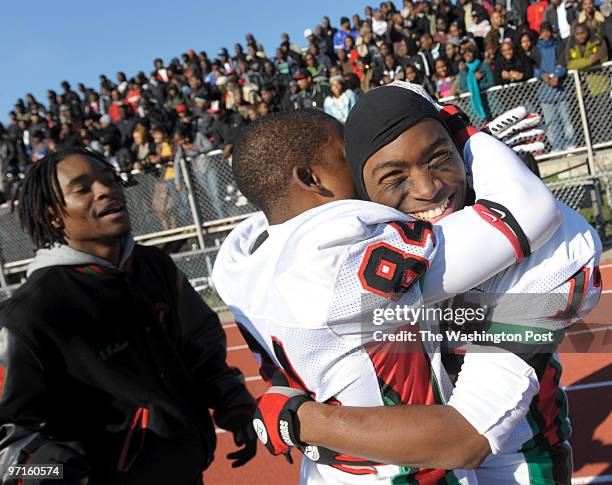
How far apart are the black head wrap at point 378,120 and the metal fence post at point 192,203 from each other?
761cm

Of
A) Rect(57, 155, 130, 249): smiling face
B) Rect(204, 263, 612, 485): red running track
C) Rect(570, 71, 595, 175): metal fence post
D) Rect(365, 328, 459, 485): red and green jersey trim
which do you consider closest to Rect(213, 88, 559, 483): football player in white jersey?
Rect(365, 328, 459, 485): red and green jersey trim

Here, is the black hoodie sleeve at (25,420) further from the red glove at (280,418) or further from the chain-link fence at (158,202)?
the chain-link fence at (158,202)

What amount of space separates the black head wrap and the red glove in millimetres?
486

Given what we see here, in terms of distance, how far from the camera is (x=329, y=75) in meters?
11.3

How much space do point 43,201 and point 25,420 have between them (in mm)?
871

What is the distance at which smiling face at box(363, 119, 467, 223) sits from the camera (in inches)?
52.4

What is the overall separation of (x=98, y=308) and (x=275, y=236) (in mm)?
1030

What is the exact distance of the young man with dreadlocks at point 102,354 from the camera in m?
1.89

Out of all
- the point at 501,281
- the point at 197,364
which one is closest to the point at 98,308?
the point at 197,364

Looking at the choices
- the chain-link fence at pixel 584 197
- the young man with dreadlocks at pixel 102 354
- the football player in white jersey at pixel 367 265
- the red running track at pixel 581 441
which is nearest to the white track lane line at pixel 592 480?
the red running track at pixel 581 441

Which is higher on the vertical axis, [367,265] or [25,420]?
[367,265]

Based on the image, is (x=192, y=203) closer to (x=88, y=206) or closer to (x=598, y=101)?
(x=598, y=101)
